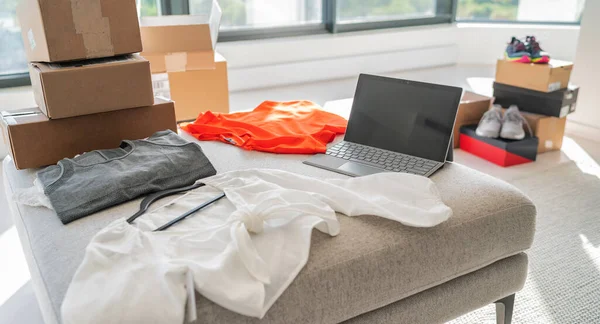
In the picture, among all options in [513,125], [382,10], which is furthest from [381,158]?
[382,10]

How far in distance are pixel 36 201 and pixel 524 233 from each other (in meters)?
1.21

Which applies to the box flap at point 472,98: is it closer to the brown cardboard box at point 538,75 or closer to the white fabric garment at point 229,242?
the brown cardboard box at point 538,75

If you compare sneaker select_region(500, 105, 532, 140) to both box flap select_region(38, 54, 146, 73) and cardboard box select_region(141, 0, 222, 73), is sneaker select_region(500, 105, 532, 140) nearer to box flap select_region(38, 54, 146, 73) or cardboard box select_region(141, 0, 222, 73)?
cardboard box select_region(141, 0, 222, 73)

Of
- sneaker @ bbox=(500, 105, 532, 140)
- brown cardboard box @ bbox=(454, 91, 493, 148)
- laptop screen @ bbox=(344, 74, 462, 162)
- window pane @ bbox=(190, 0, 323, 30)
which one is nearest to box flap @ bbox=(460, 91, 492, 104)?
brown cardboard box @ bbox=(454, 91, 493, 148)

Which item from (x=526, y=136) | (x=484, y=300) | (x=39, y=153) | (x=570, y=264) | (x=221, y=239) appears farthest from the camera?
(x=526, y=136)

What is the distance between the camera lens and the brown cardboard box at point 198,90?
237cm

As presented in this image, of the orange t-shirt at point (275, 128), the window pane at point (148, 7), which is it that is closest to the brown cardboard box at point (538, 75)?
the orange t-shirt at point (275, 128)

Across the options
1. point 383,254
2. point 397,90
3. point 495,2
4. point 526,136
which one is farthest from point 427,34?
point 383,254

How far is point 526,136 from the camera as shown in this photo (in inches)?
102

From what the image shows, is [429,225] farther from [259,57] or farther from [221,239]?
[259,57]

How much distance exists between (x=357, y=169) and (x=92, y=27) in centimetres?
89

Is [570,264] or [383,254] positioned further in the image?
Answer: [570,264]

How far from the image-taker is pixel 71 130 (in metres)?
1.57

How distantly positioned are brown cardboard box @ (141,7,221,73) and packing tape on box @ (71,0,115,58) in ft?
2.27
